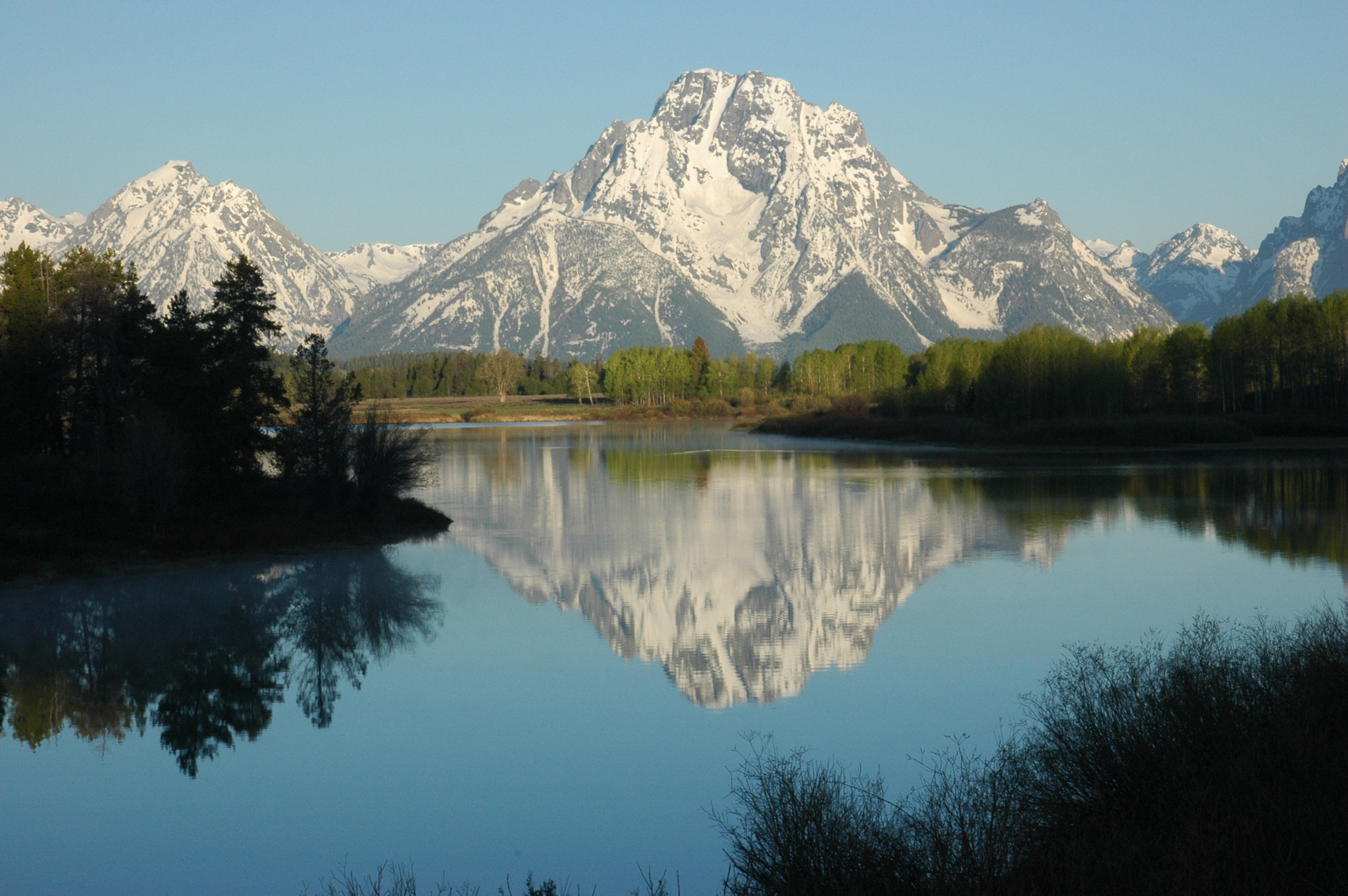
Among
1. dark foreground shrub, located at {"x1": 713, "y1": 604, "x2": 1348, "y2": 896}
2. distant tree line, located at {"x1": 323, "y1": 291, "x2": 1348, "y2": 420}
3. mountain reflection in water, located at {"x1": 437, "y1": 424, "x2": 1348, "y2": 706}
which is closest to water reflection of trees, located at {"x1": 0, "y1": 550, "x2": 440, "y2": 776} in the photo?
mountain reflection in water, located at {"x1": 437, "y1": 424, "x2": 1348, "y2": 706}

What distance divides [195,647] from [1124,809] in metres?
18.6

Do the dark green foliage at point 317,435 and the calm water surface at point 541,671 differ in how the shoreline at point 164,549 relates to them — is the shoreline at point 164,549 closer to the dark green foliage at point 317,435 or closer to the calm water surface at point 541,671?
the calm water surface at point 541,671

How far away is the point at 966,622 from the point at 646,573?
10.3m

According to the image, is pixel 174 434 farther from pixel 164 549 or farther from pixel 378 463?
pixel 378 463

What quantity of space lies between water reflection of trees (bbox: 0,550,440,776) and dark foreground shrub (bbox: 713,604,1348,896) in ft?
32.3

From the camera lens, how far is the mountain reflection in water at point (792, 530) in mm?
22891

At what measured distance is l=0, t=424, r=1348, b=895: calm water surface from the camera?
12578 millimetres

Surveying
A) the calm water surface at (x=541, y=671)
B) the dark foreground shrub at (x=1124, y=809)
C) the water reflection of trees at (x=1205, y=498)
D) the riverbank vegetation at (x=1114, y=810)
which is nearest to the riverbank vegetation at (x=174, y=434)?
the calm water surface at (x=541, y=671)

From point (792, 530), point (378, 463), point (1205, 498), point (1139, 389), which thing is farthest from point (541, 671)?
point (1139, 389)

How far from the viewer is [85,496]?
34.9m

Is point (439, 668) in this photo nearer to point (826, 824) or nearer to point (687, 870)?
point (687, 870)

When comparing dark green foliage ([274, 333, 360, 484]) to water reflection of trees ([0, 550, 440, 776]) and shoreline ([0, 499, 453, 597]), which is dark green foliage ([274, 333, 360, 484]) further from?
water reflection of trees ([0, 550, 440, 776])

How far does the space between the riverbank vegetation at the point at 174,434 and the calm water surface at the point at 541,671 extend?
11.2 feet

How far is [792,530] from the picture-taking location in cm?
4022
